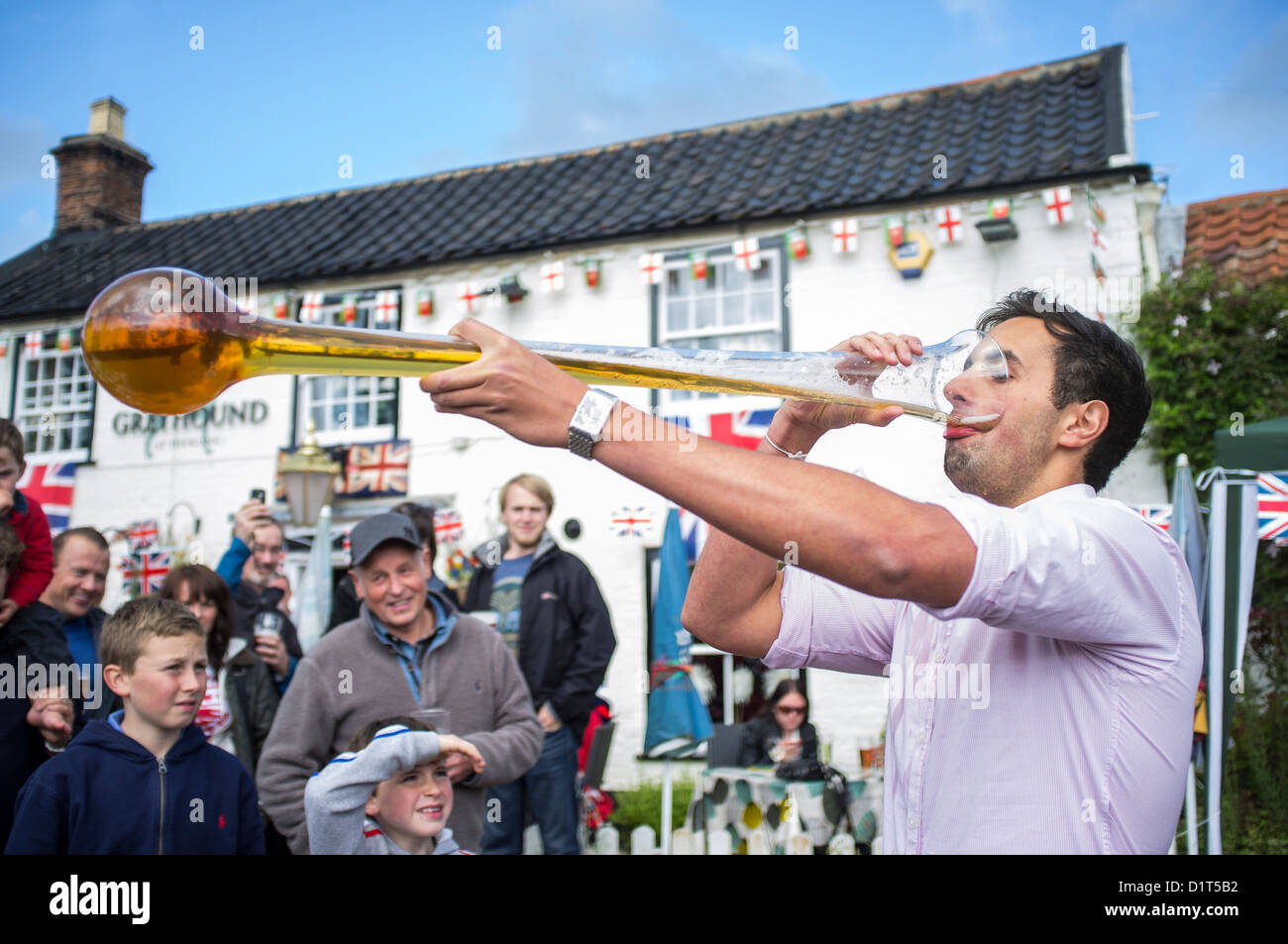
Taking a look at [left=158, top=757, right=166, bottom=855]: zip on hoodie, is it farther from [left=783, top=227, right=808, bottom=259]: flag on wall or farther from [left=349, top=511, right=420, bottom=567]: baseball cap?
[left=783, top=227, right=808, bottom=259]: flag on wall

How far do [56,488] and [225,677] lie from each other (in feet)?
30.4

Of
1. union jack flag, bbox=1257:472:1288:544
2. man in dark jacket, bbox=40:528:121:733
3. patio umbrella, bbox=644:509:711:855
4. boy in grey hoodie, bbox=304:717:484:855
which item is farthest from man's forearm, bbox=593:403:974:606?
patio umbrella, bbox=644:509:711:855

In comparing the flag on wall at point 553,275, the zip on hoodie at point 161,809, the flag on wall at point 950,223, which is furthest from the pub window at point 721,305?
the zip on hoodie at point 161,809

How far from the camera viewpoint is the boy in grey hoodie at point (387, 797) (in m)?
2.77

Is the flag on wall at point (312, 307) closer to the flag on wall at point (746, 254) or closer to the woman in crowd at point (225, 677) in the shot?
the flag on wall at point (746, 254)

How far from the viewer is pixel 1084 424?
1612 mm

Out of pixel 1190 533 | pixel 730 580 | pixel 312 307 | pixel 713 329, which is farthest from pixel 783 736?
pixel 312 307

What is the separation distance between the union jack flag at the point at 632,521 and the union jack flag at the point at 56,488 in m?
6.48

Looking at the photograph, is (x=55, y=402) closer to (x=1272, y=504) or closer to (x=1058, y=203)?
(x=1058, y=203)

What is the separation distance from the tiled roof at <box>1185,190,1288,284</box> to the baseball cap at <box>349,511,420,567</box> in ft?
25.7

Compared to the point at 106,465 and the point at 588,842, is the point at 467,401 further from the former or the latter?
the point at 106,465

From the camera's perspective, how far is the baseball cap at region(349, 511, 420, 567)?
3.70m

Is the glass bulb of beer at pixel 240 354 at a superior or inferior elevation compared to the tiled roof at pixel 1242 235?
inferior
